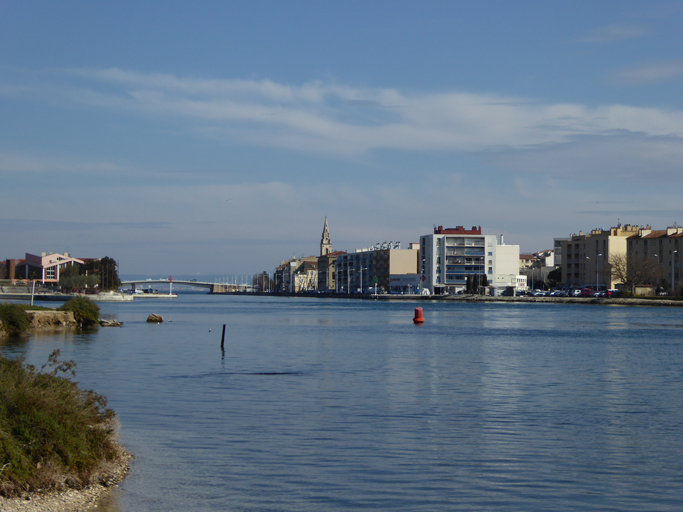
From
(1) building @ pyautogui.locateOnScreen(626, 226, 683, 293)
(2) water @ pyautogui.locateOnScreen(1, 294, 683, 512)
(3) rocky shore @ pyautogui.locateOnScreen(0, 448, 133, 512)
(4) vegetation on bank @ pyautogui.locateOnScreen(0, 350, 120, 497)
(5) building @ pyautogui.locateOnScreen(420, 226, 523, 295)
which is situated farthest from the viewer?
(5) building @ pyautogui.locateOnScreen(420, 226, 523, 295)

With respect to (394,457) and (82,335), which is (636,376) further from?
(82,335)

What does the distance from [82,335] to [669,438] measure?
43.0m

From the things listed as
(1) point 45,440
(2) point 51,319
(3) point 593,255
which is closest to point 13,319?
(2) point 51,319

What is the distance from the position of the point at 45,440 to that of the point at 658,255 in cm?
16634

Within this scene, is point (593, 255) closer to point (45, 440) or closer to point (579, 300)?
point (579, 300)

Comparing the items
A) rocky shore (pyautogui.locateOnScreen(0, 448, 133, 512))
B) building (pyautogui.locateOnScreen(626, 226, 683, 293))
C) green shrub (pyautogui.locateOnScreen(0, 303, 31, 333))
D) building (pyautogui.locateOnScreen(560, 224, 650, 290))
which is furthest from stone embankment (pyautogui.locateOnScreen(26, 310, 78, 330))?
building (pyautogui.locateOnScreen(560, 224, 650, 290))

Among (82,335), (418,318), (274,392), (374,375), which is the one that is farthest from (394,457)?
(418,318)

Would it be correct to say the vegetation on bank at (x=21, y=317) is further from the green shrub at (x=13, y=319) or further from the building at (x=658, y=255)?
the building at (x=658, y=255)

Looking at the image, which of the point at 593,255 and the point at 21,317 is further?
the point at 593,255

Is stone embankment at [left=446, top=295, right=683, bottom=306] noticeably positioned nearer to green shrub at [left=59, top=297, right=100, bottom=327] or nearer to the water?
green shrub at [left=59, top=297, right=100, bottom=327]

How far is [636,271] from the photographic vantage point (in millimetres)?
145250

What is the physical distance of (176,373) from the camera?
1163 inches

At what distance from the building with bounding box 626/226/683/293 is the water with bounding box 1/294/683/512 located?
4555 inches

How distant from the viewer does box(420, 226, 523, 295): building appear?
19338cm
